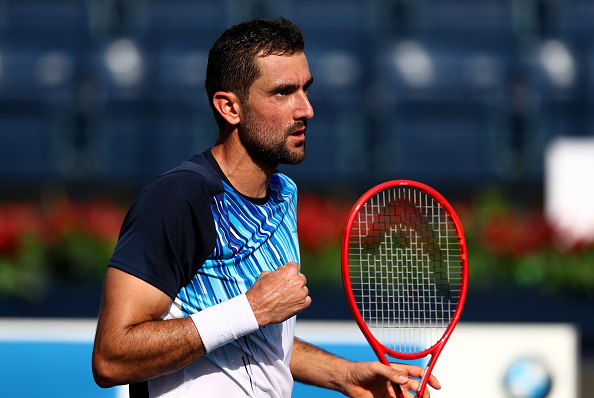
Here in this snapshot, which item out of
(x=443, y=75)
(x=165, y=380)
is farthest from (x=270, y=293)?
(x=443, y=75)

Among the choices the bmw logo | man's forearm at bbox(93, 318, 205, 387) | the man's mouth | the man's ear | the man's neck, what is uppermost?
the man's ear

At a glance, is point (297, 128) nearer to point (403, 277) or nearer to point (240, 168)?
point (240, 168)

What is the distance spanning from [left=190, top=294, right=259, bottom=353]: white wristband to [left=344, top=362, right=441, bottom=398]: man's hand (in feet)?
1.86

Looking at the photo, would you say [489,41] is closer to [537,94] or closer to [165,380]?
[537,94]

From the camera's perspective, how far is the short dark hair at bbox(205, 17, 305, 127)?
230 centimetres

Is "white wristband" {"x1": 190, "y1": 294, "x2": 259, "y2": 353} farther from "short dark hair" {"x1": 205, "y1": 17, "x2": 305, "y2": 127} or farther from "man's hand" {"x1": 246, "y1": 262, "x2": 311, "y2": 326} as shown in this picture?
"short dark hair" {"x1": 205, "y1": 17, "x2": 305, "y2": 127}

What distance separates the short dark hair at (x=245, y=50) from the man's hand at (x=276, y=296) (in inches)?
21.3

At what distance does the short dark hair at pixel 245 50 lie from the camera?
2.30 metres

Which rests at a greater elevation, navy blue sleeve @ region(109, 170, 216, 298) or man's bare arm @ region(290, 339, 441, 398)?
navy blue sleeve @ region(109, 170, 216, 298)

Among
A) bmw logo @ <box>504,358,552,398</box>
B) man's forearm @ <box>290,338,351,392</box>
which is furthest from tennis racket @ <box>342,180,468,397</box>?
bmw logo @ <box>504,358,552,398</box>

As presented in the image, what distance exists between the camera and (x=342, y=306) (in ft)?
16.6

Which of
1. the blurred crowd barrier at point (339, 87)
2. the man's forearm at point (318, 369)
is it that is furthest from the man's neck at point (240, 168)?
the blurred crowd barrier at point (339, 87)

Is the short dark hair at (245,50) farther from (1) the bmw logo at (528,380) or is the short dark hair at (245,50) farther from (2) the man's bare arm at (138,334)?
(1) the bmw logo at (528,380)

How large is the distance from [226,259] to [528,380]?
2.62 metres
